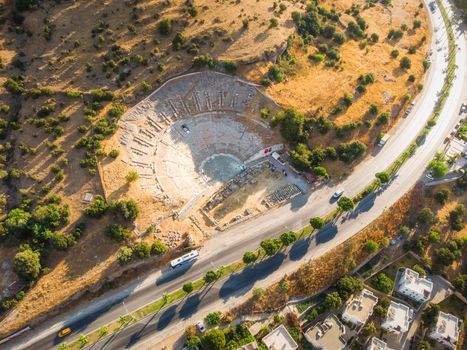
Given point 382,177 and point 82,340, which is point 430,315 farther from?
point 82,340

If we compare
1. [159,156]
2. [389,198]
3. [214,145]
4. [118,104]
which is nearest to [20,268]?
[159,156]

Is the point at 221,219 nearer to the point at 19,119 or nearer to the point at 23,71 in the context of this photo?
the point at 19,119

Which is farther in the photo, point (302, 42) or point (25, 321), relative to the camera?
point (302, 42)

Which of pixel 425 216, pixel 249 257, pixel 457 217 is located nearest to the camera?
pixel 249 257

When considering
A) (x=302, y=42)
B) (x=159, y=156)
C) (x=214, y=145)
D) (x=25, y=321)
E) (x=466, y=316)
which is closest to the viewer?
(x=25, y=321)

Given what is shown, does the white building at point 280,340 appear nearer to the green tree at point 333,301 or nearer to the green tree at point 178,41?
the green tree at point 333,301

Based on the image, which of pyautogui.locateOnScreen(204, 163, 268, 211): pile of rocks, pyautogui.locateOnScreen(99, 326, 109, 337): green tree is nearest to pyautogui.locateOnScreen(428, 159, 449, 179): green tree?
pyautogui.locateOnScreen(204, 163, 268, 211): pile of rocks

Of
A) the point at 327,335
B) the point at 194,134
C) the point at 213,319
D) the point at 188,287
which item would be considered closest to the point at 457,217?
the point at 327,335
